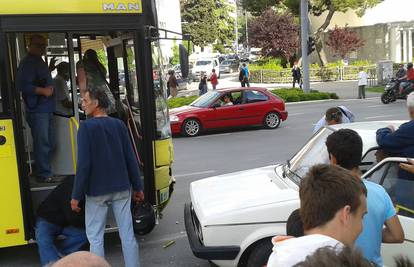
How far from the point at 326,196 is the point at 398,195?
204cm

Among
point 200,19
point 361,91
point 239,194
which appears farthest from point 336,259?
point 200,19

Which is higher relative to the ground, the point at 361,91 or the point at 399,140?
the point at 399,140

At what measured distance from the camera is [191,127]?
15.5m

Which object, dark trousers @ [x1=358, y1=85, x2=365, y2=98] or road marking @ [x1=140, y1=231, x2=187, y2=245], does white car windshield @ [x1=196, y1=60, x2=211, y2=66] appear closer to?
dark trousers @ [x1=358, y1=85, x2=365, y2=98]

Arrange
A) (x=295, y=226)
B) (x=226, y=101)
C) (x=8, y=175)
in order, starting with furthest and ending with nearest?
(x=226, y=101) < (x=8, y=175) < (x=295, y=226)

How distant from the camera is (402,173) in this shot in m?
4.01

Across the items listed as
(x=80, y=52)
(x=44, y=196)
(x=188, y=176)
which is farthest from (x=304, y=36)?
(x=44, y=196)

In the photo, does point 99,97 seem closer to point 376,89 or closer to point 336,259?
point 336,259

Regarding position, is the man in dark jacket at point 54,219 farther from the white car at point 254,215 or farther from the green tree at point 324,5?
the green tree at point 324,5

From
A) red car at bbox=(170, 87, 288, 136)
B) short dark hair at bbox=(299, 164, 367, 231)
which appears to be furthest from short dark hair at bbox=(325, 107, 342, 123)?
red car at bbox=(170, 87, 288, 136)

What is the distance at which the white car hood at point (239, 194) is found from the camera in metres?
4.39

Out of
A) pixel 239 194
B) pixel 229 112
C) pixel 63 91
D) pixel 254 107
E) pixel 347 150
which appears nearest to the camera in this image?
pixel 347 150

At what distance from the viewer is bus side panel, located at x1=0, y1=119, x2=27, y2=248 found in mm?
5531

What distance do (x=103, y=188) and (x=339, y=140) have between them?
7.66 ft
